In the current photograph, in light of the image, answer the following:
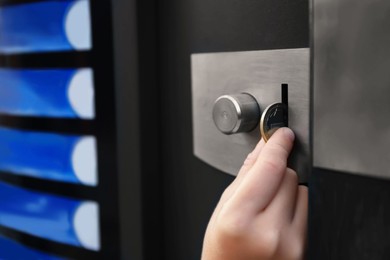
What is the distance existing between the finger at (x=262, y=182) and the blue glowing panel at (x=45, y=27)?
41 centimetres

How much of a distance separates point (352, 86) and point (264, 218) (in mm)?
134

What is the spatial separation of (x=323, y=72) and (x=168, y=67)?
31 cm

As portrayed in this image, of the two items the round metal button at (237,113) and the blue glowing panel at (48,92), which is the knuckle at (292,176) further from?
the blue glowing panel at (48,92)

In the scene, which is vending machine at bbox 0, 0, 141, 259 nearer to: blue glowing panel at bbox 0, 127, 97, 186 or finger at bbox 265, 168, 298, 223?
blue glowing panel at bbox 0, 127, 97, 186

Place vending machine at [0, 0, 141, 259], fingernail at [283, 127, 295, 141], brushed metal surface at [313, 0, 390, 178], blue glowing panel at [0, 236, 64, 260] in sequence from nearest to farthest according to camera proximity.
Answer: brushed metal surface at [313, 0, 390, 178] < fingernail at [283, 127, 295, 141] < vending machine at [0, 0, 141, 259] < blue glowing panel at [0, 236, 64, 260]

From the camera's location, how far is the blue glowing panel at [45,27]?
674 mm

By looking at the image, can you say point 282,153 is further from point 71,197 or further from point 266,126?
point 71,197

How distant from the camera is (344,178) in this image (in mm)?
307

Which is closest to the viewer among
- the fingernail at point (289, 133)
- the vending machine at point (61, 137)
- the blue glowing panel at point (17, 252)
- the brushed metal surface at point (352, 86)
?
the brushed metal surface at point (352, 86)

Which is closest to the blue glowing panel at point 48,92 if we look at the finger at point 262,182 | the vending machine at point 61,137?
the vending machine at point 61,137

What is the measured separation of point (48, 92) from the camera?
0.79m

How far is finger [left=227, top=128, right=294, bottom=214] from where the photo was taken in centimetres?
35

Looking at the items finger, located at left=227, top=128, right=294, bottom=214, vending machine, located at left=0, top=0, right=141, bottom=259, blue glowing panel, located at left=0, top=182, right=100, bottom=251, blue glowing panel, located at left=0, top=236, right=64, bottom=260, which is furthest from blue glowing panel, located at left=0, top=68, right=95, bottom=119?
finger, located at left=227, top=128, right=294, bottom=214

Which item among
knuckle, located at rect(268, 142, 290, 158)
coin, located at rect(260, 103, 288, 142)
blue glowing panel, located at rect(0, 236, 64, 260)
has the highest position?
coin, located at rect(260, 103, 288, 142)
